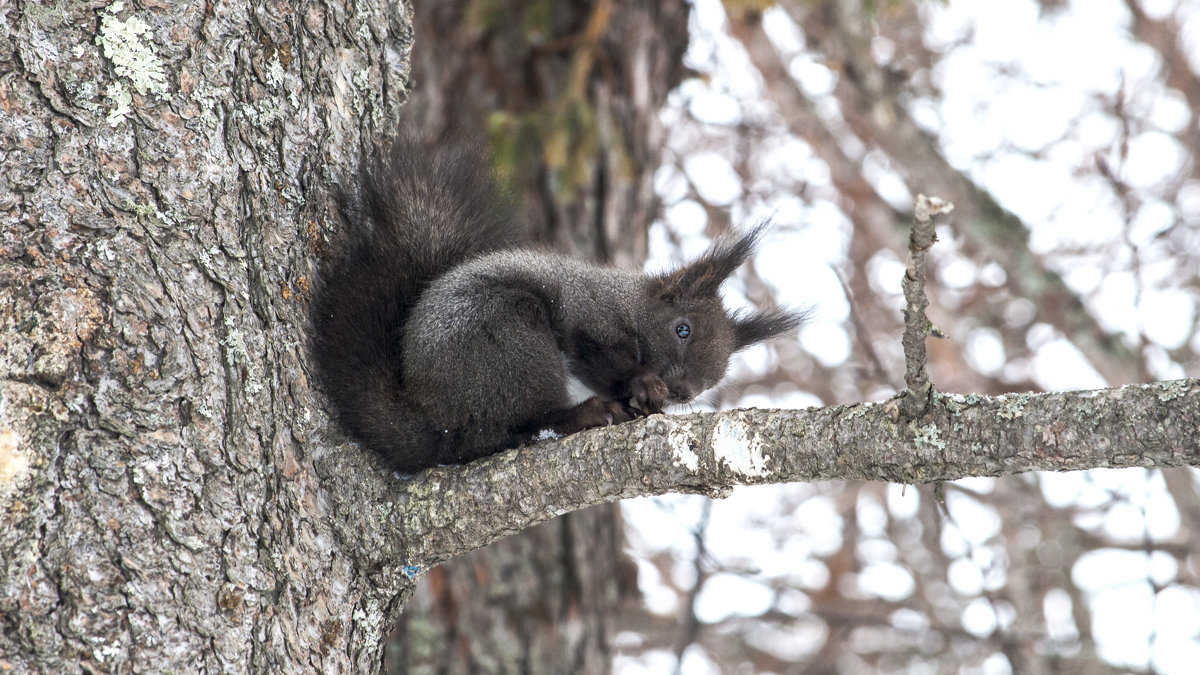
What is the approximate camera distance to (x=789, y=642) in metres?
6.39

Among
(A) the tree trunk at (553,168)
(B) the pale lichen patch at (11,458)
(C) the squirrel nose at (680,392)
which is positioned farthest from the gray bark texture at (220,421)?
(A) the tree trunk at (553,168)

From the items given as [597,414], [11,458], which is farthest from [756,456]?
[11,458]

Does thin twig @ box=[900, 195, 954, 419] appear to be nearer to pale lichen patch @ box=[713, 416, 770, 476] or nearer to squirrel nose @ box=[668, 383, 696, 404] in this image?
Result: pale lichen patch @ box=[713, 416, 770, 476]

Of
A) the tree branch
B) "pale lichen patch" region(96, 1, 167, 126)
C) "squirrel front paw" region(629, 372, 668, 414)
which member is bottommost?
the tree branch

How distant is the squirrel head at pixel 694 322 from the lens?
293 cm

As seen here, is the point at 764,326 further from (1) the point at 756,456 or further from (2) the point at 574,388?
(1) the point at 756,456

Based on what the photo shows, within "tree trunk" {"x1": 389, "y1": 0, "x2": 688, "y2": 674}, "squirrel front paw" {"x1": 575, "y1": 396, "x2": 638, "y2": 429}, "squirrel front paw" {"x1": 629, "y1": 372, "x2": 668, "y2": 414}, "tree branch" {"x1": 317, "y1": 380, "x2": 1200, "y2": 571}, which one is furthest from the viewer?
"tree trunk" {"x1": 389, "y1": 0, "x2": 688, "y2": 674}

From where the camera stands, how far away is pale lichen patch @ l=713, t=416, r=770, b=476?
1.77m

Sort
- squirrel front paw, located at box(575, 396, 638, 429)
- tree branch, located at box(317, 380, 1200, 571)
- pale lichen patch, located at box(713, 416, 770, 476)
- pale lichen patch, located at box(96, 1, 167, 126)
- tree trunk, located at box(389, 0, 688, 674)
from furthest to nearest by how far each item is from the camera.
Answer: tree trunk, located at box(389, 0, 688, 674) → squirrel front paw, located at box(575, 396, 638, 429) → pale lichen patch, located at box(96, 1, 167, 126) → pale lichen patch, located at box(713, 416, 770, 476) → tree branch, located at box(317, 380, 1200, 571)

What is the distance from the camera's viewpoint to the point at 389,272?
240 cm

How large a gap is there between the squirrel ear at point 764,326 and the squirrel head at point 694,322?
19 millimetres

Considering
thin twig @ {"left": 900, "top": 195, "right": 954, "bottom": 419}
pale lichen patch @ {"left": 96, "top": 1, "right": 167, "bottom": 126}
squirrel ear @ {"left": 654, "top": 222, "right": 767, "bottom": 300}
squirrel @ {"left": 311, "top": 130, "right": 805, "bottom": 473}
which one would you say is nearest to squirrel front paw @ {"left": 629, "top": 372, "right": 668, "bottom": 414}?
squirrel @ {"left": 311, "top": 130, "right": 805, "bottom": 473}

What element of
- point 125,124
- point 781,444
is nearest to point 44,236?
point 125,124

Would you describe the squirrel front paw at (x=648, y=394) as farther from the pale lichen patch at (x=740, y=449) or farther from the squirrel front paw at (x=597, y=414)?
the pale lichen patch at (x=740, y=449)
